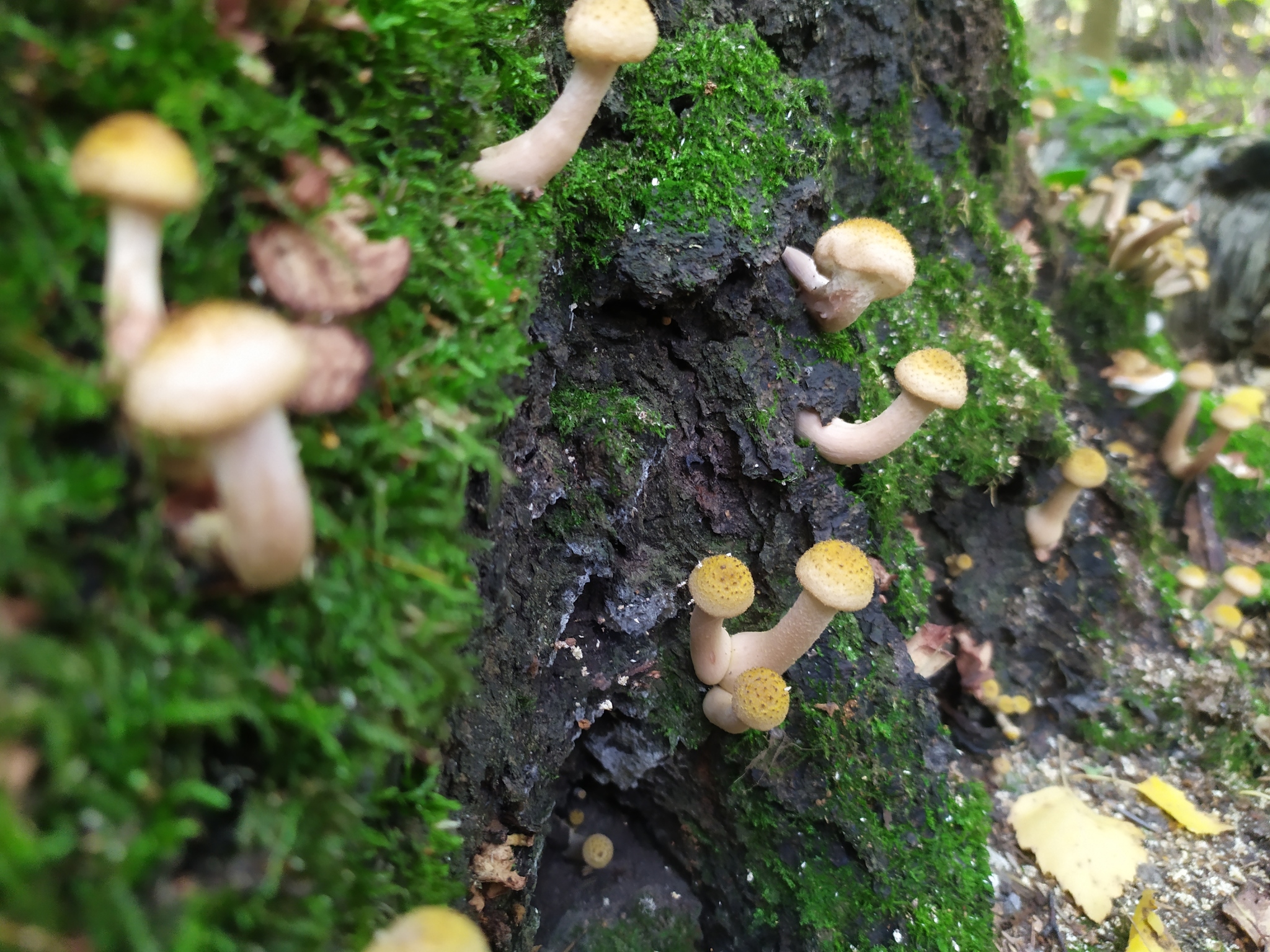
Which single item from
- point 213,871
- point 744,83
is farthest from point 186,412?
point 744,83

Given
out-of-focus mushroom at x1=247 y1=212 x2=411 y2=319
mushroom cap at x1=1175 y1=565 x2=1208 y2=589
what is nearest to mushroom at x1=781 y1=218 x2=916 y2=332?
out-of-focus mushroom at x1=247 y1=212 x2=411 y2=319

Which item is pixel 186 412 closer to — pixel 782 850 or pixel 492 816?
pixel 492 816

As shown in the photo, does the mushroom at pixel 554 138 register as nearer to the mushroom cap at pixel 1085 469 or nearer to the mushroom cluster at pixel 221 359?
the mushroom cluster at pixel 221 359

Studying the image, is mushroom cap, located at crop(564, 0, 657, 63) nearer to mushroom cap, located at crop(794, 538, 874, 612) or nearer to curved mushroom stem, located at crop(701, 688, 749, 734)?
mushroom cap, located at crop(794, 538, 874, 612)

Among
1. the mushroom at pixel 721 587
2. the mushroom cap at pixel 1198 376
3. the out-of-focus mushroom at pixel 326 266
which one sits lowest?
the mushroom cap at pixel 1198 376

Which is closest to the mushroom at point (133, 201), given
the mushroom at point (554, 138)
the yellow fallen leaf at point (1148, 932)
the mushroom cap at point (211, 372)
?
the mushroom cap at point (211, 372)

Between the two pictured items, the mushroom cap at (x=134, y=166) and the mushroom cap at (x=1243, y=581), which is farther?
the mushroom cap at (x=1243, y=581)
